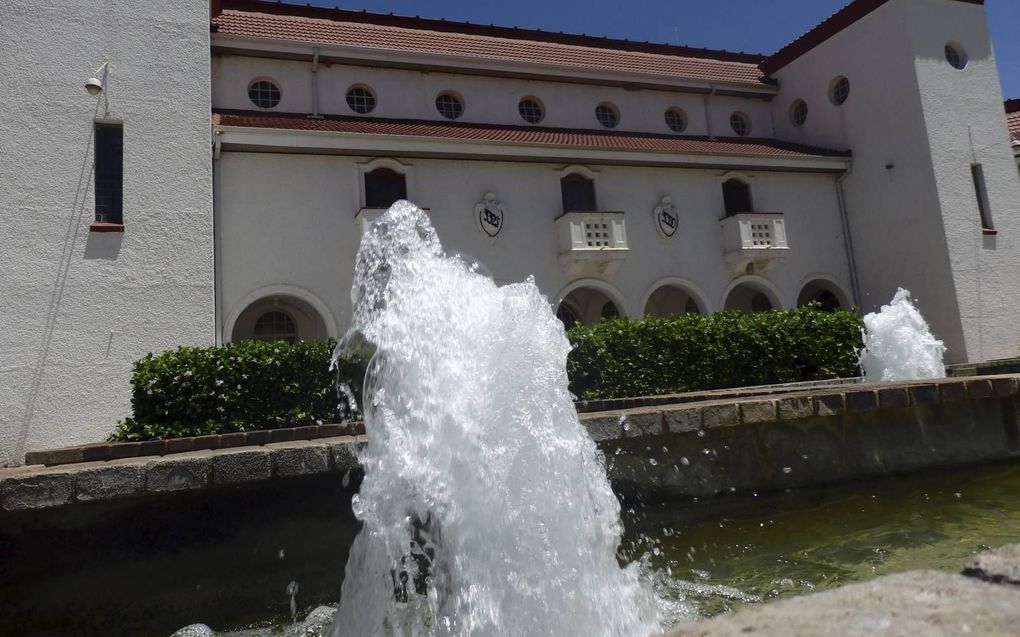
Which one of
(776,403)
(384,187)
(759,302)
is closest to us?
(776,403)

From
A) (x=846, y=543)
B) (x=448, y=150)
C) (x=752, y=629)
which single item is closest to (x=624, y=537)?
(x=846, y=543)

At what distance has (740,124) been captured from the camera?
2034 cm

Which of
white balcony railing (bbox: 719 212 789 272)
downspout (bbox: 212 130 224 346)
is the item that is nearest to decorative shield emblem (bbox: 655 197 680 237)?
white balcony railing (bbox: 719 212 789 272)

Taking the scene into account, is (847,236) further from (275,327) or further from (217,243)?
(217,243)

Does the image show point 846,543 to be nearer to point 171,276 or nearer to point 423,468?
point 423,468

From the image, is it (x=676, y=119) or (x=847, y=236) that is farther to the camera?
(x=676, y=119)

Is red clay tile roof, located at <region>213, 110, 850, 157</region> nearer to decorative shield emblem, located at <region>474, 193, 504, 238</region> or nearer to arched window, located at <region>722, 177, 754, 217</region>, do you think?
arched window, located at <region>722, 177, 754, 217</region>

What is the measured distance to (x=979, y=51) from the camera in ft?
59.9

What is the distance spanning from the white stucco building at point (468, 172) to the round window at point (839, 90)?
72 millimetres

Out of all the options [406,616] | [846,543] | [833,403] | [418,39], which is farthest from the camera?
[418,39]

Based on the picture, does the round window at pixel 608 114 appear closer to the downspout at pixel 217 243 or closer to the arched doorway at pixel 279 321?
the arched doorway at pixel 279 321

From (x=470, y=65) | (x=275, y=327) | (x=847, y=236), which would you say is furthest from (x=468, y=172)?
(x=847, y=236)

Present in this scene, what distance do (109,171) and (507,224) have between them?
7.68m

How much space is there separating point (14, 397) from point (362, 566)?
871cm
